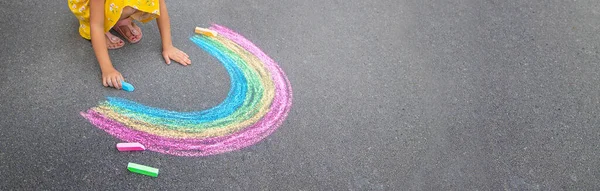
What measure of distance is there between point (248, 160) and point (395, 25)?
1.71 m

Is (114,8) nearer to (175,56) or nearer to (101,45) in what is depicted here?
(101,45)

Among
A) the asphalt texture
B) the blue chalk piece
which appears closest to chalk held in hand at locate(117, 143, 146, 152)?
the asphalt texture

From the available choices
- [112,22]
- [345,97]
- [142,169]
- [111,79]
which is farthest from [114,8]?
[345,97]

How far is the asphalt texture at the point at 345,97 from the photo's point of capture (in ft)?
7.85

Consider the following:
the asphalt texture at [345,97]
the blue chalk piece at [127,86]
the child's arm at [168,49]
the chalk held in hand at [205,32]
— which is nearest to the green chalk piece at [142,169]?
the asphalt texture at [345,97]

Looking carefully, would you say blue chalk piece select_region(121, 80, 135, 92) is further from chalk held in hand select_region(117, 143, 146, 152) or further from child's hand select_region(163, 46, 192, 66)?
chalk held in hand select_region(117, 143, 146, 152)

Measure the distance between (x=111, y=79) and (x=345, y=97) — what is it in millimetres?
1340

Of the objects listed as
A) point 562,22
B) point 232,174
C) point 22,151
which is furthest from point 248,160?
point 562,22

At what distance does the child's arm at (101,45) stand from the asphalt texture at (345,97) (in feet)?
0.20

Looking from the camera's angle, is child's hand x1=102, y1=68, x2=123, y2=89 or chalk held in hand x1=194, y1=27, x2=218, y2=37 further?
chalk held in hand x1=194, y1=27, x2=218, y2=37

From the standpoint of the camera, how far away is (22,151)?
229cm

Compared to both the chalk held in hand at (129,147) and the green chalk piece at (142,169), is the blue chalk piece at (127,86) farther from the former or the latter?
the green chalk piece at (142,169)

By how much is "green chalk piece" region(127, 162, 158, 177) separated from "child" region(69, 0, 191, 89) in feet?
1.80

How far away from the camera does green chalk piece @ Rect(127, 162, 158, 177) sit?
2.30 metres
